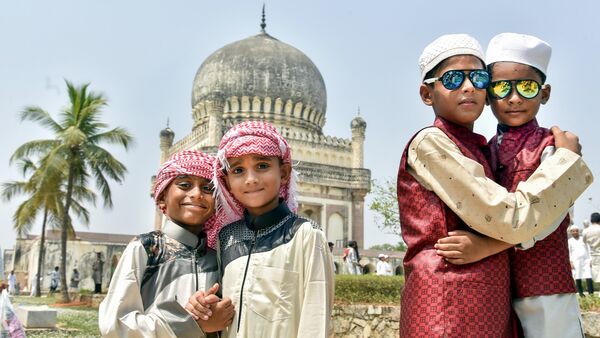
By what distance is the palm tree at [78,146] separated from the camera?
663 inches

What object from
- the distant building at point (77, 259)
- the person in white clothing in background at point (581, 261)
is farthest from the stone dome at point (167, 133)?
the person in white clothing in background at point (581, 261)

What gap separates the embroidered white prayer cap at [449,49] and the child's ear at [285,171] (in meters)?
0.73

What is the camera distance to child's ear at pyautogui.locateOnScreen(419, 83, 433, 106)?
2.49 metres

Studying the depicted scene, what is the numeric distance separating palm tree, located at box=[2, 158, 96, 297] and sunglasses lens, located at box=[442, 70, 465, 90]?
53.3 feet

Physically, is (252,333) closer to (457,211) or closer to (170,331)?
(170,331)

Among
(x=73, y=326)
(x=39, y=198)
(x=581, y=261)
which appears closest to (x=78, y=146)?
(x=39, y=198)

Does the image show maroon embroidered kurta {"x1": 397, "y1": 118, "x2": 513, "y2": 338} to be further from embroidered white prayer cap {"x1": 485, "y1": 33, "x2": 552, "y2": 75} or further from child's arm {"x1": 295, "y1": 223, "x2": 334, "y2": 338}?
embroidered white prayer cap {"x1": 485, "y1": 33, "x2": 552, "y2": 75}

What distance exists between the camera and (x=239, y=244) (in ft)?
8.32

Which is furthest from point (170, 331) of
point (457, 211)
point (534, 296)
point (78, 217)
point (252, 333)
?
point (78, 217)

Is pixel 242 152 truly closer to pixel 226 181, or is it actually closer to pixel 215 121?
pixel 226 181

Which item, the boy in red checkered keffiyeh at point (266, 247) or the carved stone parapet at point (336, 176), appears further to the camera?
the carved stone parapet at point (336, 176)

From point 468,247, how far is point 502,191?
0.75ft

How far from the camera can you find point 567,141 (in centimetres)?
224

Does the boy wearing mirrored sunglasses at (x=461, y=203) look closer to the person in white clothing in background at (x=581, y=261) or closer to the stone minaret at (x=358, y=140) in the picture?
the person in white clothing in background at (x=581, y=261)
